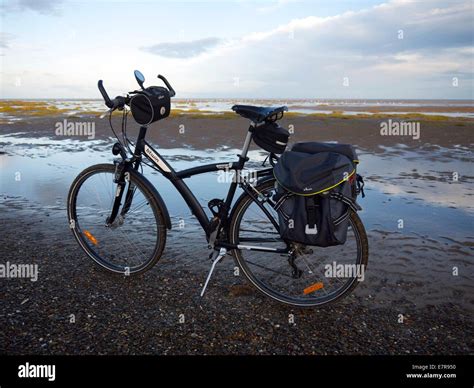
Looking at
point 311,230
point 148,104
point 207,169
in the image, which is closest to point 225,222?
point 207,169

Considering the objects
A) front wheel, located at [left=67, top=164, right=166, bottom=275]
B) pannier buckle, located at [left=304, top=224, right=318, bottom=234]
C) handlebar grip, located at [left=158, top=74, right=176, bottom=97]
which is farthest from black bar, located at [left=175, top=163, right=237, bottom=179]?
pannier buckle, located at [left=304, top=224, right=318, bottom=234]

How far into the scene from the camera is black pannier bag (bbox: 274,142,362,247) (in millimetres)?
3467

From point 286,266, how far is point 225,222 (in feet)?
3.75

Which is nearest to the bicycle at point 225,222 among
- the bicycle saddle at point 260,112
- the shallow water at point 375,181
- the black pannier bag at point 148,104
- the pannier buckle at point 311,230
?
the bicycle saddle at point 260,112

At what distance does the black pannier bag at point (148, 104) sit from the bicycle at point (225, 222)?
0.12 m

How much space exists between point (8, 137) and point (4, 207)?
46.4 feet

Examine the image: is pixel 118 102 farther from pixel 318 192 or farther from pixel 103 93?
pixel 318 192

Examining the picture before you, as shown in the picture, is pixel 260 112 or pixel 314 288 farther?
pixel 314 288

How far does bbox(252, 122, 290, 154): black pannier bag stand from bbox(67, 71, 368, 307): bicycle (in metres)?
0.07

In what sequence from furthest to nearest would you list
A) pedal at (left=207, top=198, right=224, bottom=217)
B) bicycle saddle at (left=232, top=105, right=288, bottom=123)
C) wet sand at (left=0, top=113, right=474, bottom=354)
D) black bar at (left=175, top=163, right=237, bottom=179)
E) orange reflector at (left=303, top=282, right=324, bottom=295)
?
pedal at (left=207, top=198, right=224, bottom=217), black bar at (left=175, top=163, right=237, bottom=179), orange reflector at (left=303, top=282, right=324, bottom=295), bicycle saddle at (left=232, top=105, right=288, bottom=123), wet sand at (left=0, top=113, right=474, bottom=354)

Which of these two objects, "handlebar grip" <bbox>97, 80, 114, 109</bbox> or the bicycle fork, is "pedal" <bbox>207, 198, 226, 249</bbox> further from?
"handlebar grip" <bbox>97, 80, 114, 109</bbox>

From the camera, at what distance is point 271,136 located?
12.7 ft
